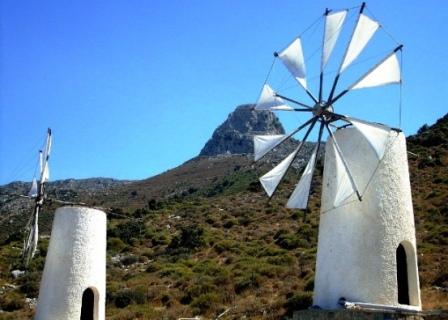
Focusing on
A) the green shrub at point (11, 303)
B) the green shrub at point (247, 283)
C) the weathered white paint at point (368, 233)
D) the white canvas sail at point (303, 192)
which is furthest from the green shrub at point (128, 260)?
the weathered white paint at point (368, 233)

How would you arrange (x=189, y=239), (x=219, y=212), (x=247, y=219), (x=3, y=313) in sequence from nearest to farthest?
(x=3, y=313), (x=189, y=239), (x=247, y=219), (x=219, y=212)

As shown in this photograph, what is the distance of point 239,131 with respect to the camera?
323 feet

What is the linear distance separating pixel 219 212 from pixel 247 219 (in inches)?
159

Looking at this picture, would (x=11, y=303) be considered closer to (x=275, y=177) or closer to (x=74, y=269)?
(x=74, y=269)

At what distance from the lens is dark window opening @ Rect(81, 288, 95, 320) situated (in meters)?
15.3

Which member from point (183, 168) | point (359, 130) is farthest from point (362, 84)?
point (183, 168)

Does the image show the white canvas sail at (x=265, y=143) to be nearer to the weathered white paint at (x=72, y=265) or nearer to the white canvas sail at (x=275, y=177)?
the white canvas sail at (x=275, y=177)

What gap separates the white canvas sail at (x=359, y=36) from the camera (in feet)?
39.1

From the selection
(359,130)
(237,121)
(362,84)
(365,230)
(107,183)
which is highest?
(237,121)

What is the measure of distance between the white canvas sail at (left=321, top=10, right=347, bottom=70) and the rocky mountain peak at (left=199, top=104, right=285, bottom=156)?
76.9 m

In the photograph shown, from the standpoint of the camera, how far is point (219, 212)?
42500 millimetres

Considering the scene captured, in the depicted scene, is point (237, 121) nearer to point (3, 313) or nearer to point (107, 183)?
point (107, 183)

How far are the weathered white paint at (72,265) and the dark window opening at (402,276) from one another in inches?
304

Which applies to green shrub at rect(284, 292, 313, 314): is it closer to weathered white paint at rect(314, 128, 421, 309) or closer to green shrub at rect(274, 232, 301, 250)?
weathered white paint at rect(314, 128, 421, 309)
